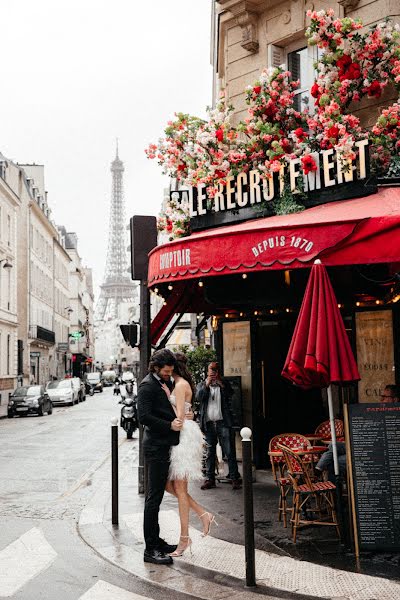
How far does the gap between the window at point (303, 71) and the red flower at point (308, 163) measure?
200 cm

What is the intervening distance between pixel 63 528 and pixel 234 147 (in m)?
6.09

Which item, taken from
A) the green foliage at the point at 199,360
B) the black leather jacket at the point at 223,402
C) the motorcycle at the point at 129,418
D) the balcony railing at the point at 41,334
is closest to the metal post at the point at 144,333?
the black leather jacket at the point at 223,402

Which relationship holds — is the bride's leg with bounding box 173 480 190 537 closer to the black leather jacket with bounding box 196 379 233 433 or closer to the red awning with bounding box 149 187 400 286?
the red awning with bounding box 149 187 400 286

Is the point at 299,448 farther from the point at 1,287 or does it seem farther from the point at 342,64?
the point at 1,287

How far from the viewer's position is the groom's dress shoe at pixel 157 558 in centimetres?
614

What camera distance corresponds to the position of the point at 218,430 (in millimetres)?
10367

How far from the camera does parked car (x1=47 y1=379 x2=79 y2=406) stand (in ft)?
126

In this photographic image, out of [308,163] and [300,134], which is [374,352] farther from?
[300,134]

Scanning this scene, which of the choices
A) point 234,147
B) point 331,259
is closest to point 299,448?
point 331,259

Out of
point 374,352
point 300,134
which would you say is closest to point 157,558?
point 374,352

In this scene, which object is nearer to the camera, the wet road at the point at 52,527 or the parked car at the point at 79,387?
the wet road at the point at 52,527

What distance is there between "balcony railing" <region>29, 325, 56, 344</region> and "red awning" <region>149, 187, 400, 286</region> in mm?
42032

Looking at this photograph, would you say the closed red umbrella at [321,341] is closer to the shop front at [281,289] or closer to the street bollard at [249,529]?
the shop front at [281,289]

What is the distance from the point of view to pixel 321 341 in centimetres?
598
